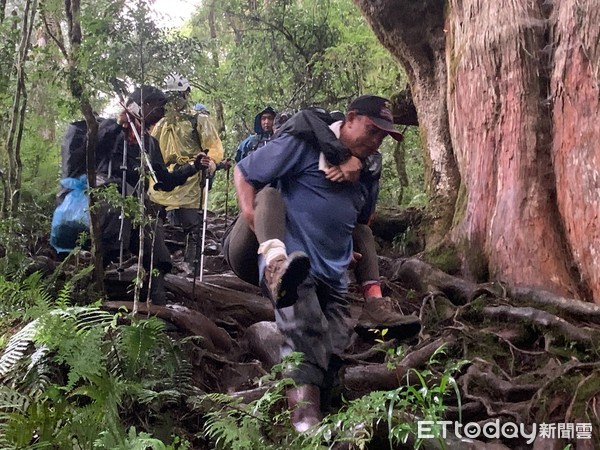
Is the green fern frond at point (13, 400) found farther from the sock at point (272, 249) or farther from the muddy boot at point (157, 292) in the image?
the muddy boot at point (157, 292)

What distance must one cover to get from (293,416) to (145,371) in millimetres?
928

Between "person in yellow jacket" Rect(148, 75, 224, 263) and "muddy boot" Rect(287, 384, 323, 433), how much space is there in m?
3.38

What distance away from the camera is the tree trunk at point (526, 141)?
464 cm

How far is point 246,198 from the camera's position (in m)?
3.53

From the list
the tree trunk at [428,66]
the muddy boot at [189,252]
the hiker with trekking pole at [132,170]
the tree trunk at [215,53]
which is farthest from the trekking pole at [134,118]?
the tree trunk at [215,53]

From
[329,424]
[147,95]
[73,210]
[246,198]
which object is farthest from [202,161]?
[329,424]

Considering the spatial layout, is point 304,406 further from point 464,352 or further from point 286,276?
point 464,352

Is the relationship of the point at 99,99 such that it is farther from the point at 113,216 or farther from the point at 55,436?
the point at 55,436

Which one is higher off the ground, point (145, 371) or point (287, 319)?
point (287, 319)

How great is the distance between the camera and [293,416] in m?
3.00

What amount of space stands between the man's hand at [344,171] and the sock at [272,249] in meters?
0.55

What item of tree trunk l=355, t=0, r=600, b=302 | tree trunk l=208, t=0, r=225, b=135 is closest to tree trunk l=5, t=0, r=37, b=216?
tree trunk l=355, t=0, r=600, b=302

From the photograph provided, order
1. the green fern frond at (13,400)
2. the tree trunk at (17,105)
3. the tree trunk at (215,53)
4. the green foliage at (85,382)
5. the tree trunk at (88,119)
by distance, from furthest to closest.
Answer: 1. the tree trunk at (215,53)
2. the tree trunk at (17,105)
3. the tree trunk at (88,119)
4. the green fern frond at (13,400)
5. the green foliage at (85,382)

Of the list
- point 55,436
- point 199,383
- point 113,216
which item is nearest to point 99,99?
point 113,216
